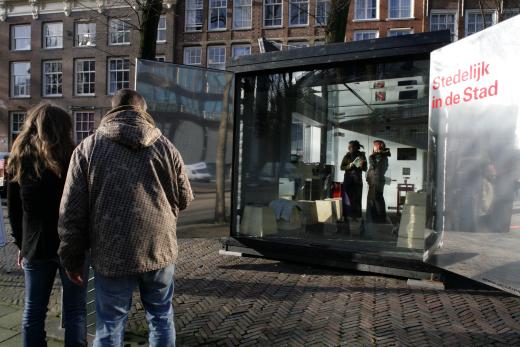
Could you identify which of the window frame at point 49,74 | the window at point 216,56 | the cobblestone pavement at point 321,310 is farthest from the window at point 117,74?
the cobblestone pavement at point 321,310

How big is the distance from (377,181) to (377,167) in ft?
0.75

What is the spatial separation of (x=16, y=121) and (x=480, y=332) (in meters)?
33.4

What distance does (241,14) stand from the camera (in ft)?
90.9

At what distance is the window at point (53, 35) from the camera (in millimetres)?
29938

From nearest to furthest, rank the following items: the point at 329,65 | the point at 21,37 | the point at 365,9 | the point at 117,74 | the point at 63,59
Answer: the point at 329,65
the point at 365,9
the point at 117,74
the point at 63,59
the point at 21,37

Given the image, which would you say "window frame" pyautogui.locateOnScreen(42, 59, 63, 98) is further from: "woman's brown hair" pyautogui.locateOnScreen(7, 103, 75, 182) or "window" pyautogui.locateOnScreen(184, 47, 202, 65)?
"woman's brown hair" pyautogui.locateOnScreen(7, 103, 75, 182)

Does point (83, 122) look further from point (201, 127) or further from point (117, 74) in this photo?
point (201, 127)

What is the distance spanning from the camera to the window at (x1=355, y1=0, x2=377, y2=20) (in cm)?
2625

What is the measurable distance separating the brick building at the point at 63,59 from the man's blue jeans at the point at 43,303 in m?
26.8

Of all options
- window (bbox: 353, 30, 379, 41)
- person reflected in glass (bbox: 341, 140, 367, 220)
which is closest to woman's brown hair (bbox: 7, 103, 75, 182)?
person reflected in glass (bbox: 341, 140, 367, 220)

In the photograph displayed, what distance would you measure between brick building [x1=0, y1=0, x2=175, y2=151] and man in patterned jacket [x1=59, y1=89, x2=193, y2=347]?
1073 inches

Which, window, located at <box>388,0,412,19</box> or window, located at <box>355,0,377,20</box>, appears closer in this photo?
window, located at <box>388,0,412,19</box>

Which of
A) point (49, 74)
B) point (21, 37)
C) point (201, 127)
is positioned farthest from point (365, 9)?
point (21, 37)

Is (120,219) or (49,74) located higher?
(49,74)
